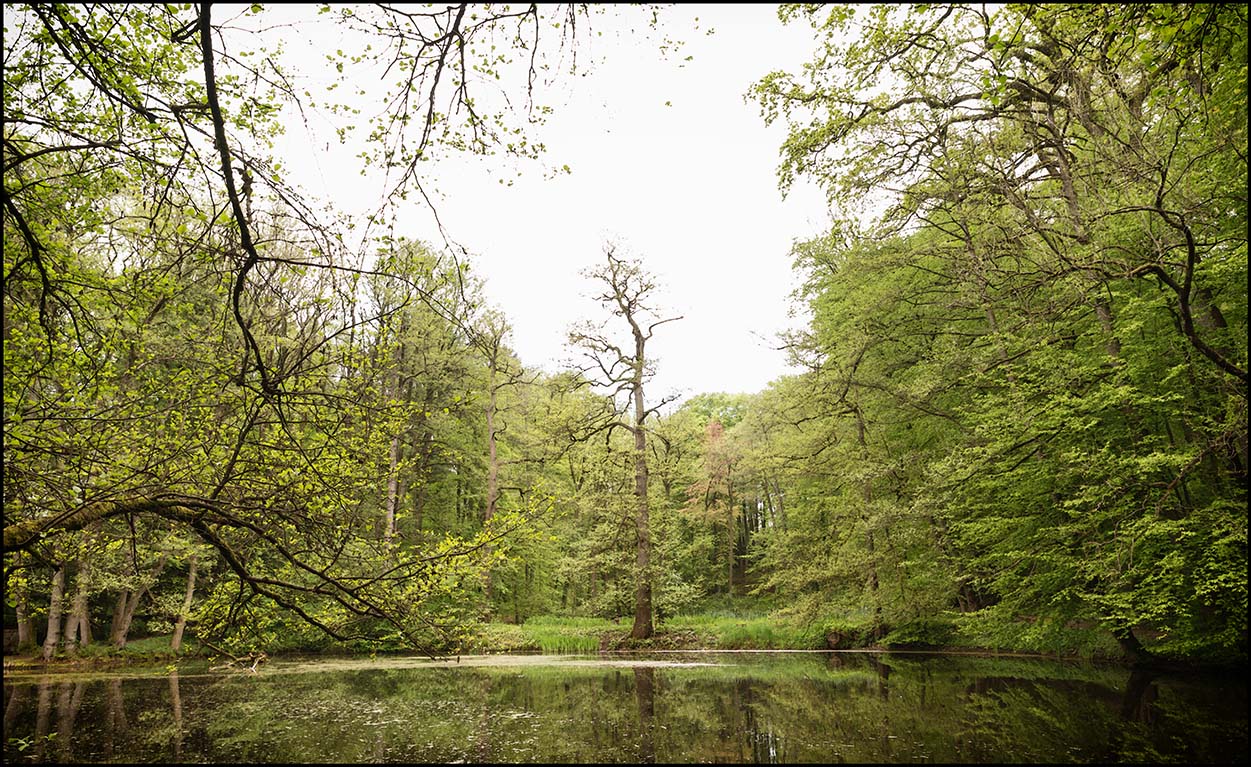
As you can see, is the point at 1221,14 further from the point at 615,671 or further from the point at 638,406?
the point at 638,406

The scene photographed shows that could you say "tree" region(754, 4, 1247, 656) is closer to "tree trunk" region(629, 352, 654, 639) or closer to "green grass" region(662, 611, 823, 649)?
"green grass" region(662, 611, 823, 649)

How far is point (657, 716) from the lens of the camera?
362 inches

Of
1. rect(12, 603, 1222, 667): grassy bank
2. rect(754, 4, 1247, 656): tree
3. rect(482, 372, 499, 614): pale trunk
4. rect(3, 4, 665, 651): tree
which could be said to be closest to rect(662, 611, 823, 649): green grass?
rect(12, 603, 1222, 667): grassy bank

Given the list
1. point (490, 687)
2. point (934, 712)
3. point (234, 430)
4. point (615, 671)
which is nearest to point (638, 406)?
point (615, 671)

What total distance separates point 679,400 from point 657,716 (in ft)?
45.1

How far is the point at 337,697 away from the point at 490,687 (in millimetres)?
2689

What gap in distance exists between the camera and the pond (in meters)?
6.94

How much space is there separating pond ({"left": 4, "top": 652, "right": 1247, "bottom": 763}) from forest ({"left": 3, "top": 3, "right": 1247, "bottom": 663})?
120 cm

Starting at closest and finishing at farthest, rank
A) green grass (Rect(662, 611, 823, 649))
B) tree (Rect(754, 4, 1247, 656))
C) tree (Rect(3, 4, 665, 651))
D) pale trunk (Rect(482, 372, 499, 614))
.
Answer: tree (Rect(3, 4, 665, 651)) → tree (Rect(754, 4, 1247, 656)) → green grass (Rect(662, 611, 823, 649)) → pale trunk (Rect(482, 372, 499, 614))

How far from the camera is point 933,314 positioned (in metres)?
17.4

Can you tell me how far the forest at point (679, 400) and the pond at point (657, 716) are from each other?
120 centimetres

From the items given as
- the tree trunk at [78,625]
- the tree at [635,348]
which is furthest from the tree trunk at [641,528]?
the tree trunk at [78,625]

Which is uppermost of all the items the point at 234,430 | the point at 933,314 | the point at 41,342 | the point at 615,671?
the point at 933,314

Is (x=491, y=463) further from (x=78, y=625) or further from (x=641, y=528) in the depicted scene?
(x=78, y=625)
